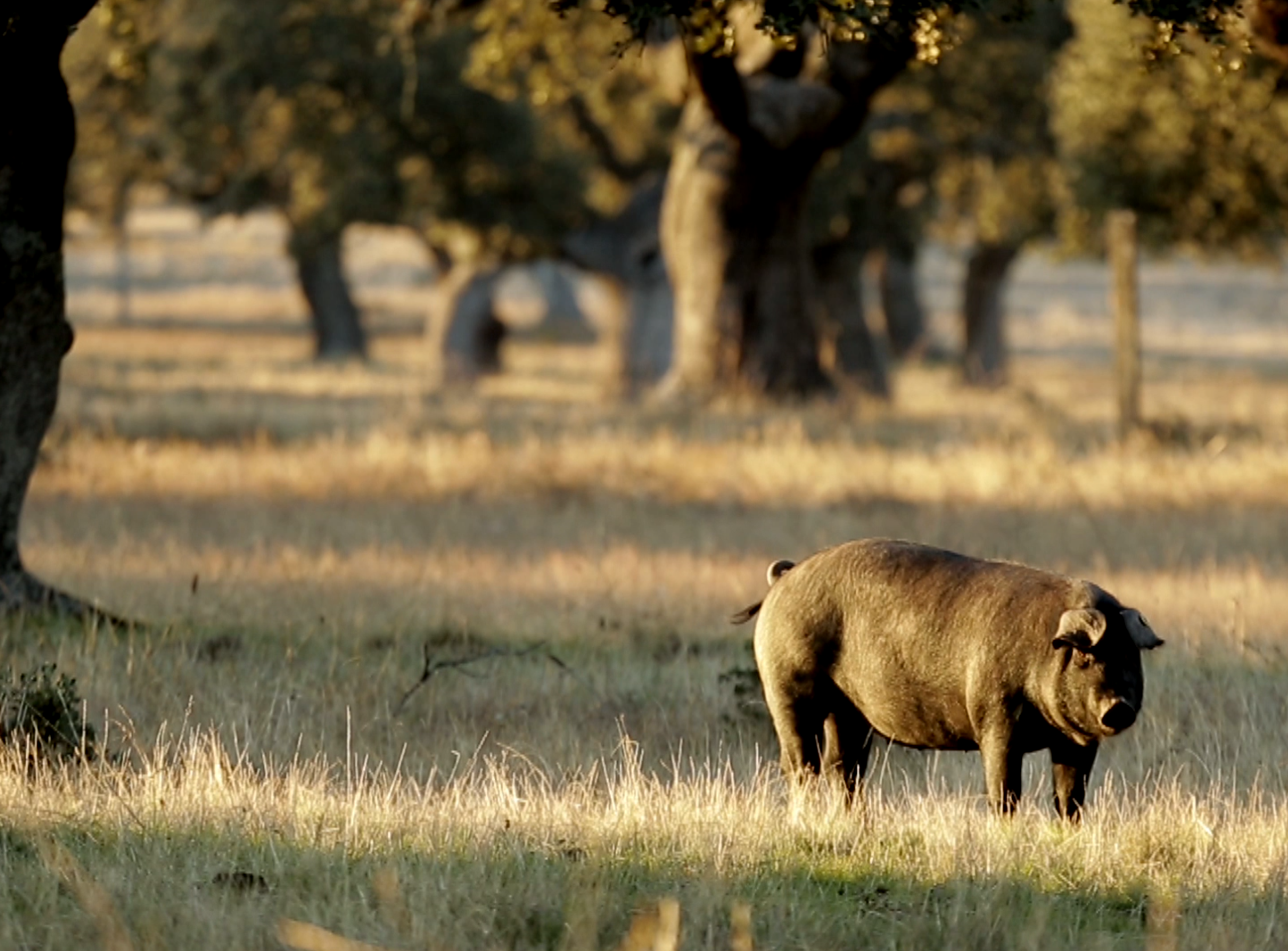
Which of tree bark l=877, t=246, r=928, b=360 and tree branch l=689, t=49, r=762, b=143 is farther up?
tree branch l=689, t=49, r=762, b=143

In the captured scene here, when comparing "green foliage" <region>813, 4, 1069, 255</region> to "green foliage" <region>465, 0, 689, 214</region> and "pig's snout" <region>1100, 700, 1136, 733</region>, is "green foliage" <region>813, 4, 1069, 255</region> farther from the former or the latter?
"pig's snout" <region>1100, 700, 1136, 733</region>

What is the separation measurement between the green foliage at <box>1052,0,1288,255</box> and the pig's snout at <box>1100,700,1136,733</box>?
16998mm

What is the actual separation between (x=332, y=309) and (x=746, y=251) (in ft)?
88.0

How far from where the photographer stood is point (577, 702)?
10.1 metres

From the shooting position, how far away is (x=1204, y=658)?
10.7 metres

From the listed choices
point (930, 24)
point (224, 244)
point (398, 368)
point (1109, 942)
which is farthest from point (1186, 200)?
point (224, 244)

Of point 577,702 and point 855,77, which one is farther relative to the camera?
point 855,77

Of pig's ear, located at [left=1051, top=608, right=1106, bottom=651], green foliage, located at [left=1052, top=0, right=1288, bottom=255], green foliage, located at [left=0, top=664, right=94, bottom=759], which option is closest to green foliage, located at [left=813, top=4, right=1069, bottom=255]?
green foliage, located at [left=1052, top=0, right=1288, bottom=255]

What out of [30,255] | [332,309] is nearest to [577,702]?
[30,255]

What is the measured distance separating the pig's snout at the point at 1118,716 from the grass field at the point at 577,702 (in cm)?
43

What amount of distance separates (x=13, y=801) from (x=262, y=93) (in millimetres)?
27493

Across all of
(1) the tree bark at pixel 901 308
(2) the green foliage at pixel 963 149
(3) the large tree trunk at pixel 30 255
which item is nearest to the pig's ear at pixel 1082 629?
(3) the large tree trunk at pixel 30 255

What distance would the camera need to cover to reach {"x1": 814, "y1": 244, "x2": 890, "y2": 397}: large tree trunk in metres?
36.9

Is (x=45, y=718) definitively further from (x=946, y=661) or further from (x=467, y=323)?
(x=467, y=323)
